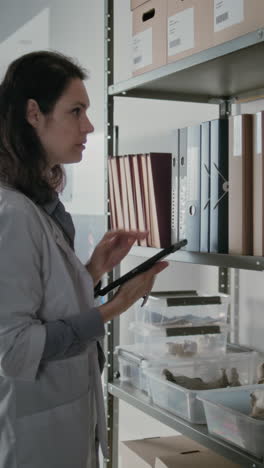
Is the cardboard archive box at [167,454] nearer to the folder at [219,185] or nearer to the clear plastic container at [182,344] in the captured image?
the clear plastic container at [182,344]

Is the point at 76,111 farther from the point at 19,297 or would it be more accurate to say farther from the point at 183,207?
the point at 19,297

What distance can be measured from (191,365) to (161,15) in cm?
92

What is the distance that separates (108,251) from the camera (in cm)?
181

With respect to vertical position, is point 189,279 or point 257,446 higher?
point 189,279

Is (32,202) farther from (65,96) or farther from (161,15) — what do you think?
(161,15)

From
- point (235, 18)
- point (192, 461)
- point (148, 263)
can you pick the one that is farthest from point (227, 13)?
point (192, 461)

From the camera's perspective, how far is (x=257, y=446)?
1.36m

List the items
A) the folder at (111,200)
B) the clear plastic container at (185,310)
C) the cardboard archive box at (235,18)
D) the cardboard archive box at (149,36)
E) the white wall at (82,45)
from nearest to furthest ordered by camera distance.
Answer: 1. the cardboard archive box at (235,18)
2. the cardboard archive box at (149,36)
3. the clear plastic container at (185,310)
4. the folder at (111,200)
5. the white wall at (82,45)

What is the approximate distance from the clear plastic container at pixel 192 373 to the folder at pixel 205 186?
37 cm

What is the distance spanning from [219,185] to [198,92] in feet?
1.84

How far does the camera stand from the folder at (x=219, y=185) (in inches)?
57.9

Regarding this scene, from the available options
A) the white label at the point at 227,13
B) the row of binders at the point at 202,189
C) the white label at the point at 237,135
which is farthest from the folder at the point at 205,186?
the white label at the point at 227,13

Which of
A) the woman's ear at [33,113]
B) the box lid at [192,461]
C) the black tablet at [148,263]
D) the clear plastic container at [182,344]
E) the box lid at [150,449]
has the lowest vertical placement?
the box lid at [150,449]

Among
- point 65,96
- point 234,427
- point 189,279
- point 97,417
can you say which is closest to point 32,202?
point 65,96
